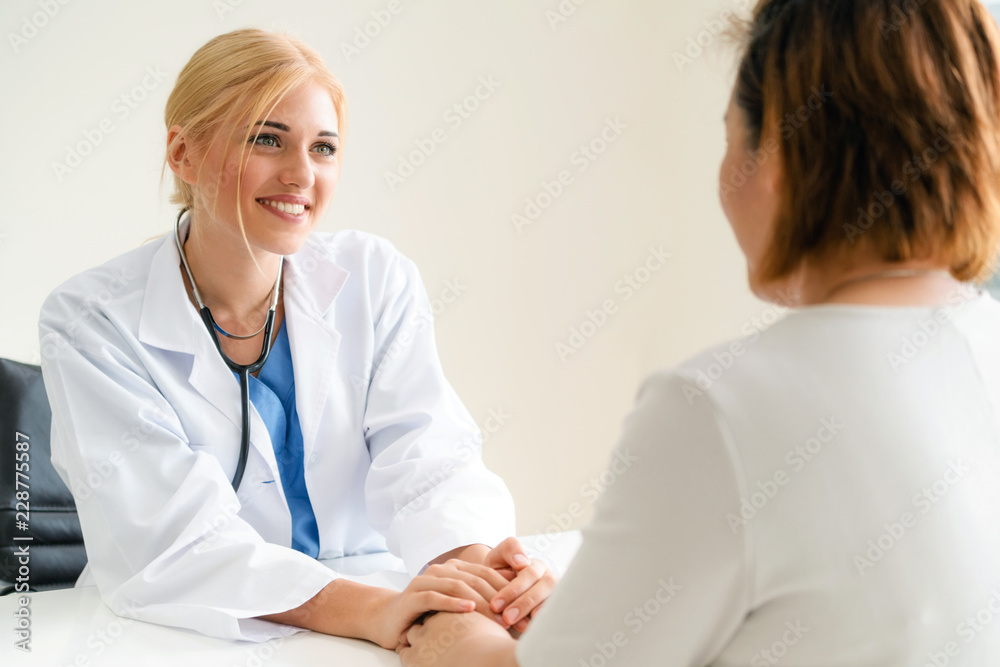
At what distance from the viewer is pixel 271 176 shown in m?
1.52

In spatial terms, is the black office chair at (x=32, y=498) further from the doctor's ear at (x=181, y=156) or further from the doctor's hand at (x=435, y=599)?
the doctor's hand at (x=435, y=599)

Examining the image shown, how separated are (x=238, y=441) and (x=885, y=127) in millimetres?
1141

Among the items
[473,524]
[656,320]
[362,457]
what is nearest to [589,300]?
[656,320]

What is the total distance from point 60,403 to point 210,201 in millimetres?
452

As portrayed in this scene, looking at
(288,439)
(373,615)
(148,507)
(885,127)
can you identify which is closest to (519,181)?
(288,439)

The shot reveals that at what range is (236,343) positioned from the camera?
1547mm

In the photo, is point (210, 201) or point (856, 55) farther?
point (210, 201)

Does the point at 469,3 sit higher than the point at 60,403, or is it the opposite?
the point at 469,3

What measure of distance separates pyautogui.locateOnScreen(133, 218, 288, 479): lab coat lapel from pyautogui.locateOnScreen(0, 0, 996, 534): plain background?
942 mm

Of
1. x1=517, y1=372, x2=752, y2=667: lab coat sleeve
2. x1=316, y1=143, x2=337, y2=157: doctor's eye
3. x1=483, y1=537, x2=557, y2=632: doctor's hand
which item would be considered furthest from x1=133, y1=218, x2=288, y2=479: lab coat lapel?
x1=517, y1=372, x2=752, y2=667: lab coat sleeve

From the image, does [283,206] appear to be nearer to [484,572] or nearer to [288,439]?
[288,439]

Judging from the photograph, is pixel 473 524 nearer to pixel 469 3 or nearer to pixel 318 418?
pixel 318 418

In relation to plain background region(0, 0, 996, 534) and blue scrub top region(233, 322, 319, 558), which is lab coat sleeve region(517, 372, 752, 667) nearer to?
blue scrub top region(233, 322, 319, 558)

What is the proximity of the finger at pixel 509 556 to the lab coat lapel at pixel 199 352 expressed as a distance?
1.53ft
